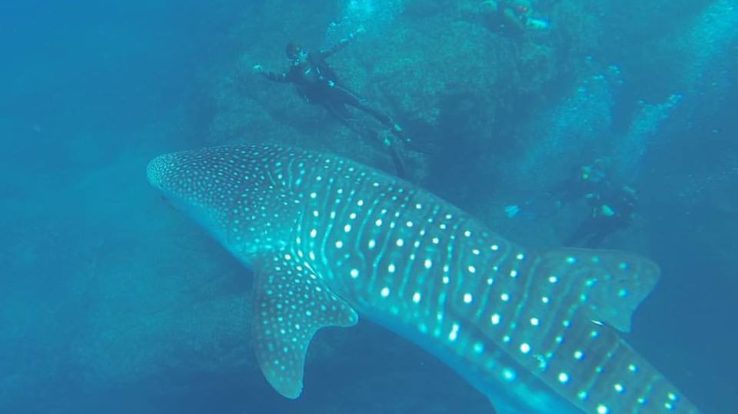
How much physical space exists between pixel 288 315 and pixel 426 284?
5.37 feet

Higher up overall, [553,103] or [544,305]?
[553,103]

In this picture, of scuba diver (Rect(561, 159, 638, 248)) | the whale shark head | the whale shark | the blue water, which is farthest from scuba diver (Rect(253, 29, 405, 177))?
scuba diver (Rect(561, 159, 638, 248))

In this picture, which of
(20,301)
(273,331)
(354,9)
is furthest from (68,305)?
(354,9)

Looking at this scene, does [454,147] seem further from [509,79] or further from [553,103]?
[553,103]

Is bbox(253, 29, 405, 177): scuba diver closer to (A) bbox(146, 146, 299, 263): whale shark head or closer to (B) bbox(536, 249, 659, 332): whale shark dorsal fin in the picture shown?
(A) bbox(146, 146, 299, 263): whale shark head

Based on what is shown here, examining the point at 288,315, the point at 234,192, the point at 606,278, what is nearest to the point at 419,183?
the point at 234,192

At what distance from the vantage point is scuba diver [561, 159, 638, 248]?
33.0ft

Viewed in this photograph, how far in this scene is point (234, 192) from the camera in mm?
6473

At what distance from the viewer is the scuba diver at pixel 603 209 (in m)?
10.0

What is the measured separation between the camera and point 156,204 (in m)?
15.1

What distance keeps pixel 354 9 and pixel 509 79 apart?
7.02 metres

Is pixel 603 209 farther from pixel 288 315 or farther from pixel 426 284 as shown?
pixel 288 315

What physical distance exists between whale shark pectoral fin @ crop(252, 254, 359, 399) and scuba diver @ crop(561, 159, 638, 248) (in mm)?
6480

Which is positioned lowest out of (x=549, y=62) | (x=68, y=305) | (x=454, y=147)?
(x=68, y=305)
